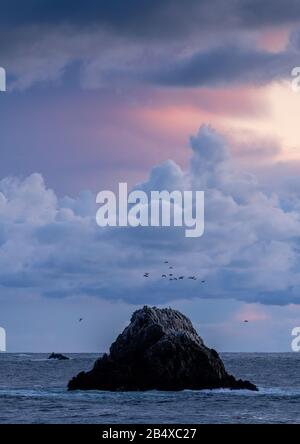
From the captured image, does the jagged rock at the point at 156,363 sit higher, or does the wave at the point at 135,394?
the jagged rock at the point at 156,363

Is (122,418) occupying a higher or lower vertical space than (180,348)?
lower

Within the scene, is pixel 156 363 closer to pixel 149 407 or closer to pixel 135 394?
pixel 135 394

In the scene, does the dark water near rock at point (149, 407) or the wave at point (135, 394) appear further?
the wave at point (135, 394)

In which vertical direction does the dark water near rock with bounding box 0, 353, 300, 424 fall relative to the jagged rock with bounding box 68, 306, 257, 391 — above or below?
below

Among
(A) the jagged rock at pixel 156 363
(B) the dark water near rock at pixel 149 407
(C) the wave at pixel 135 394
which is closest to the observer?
(B) the dark water near rock at pixel 149 407

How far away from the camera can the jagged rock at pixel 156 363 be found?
118 m

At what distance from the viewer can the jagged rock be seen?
117812mm

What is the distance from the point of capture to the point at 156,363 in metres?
118

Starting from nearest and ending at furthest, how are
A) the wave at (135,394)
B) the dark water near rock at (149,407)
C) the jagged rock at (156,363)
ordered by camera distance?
the dark water near rock at (149,407) → the wave at (135,394) → the jagged rock at (156,363)

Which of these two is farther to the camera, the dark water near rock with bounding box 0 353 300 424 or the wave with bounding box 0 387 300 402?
the wave with bounding box 0 387 300 402
